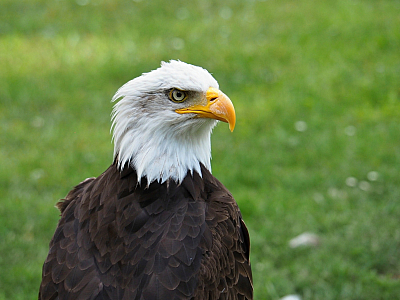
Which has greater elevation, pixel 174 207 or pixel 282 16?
pixel 282 16

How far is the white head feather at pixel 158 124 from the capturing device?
10.5 feet

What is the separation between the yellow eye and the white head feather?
2 centimetres

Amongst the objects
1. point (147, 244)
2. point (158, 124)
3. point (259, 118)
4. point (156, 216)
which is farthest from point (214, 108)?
point (259, 118)

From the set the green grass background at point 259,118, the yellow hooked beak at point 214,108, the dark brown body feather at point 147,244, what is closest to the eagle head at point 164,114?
the yellow hooked beak at point 214,108

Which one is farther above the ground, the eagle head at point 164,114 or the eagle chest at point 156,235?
the eagle head at point 164,114

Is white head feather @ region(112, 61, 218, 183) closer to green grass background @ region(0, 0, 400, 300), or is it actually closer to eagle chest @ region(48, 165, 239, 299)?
eagle chest @ region(48, 165, 239, 299)

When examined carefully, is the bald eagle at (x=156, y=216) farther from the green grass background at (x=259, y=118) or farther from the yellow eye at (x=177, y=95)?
the green grass background at (x=259, y=118)

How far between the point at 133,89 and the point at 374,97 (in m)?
5.50

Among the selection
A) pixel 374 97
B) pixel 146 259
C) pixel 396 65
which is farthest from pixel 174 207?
pixel 396 65

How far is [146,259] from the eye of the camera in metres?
3.07

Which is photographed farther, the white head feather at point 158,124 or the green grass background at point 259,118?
the green grass background at point 259,118

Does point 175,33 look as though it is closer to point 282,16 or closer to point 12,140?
point 282,16

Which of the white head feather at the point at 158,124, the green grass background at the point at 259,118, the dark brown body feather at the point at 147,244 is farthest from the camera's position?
the green grass background at the point at 259,118

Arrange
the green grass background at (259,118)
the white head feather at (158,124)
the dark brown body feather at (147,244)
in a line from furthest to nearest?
the green grass background at (259,118) < the white head feather at (158,124) < the dark brown body feather at (147,244)
